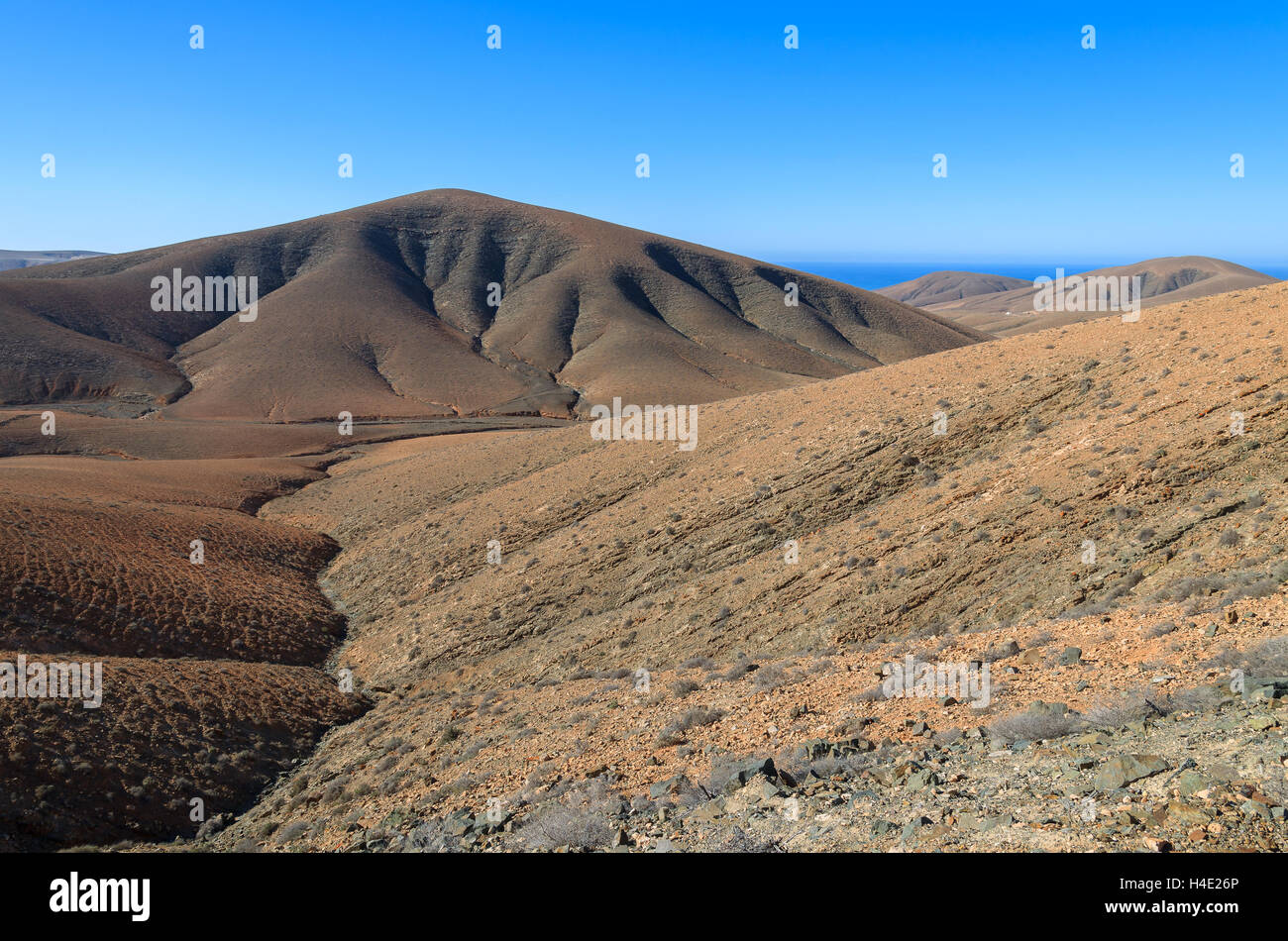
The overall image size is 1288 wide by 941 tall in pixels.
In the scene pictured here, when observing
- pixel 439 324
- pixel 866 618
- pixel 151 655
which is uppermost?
pixel 439 324

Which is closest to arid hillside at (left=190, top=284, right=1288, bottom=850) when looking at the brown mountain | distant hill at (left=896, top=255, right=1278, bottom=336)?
the brown mountain

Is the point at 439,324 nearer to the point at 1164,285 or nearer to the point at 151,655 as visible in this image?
the point at 151,655

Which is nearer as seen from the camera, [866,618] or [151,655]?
[866,618]

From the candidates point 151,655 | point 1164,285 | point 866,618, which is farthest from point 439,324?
point 1164,285

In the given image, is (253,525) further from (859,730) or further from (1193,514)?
(1193,514)

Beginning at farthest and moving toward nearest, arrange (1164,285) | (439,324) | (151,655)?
(1164,285), (439,324), (151,655)

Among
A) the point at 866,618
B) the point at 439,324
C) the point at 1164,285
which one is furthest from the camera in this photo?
the point at 1164,285
